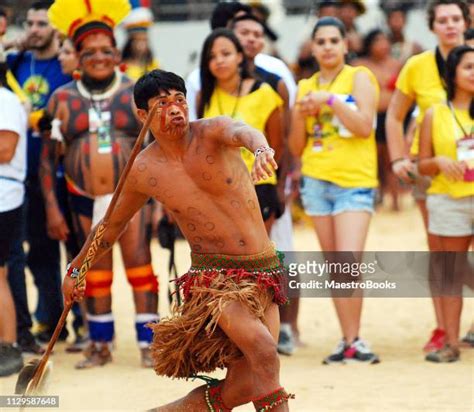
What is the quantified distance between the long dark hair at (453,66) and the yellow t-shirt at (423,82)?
0.29 feet

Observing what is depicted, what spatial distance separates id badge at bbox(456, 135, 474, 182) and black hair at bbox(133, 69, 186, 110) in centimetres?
261

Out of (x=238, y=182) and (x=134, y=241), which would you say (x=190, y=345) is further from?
(x=134, y=241)

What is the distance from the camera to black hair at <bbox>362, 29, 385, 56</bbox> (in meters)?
14.5

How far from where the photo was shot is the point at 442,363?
7.82 meters

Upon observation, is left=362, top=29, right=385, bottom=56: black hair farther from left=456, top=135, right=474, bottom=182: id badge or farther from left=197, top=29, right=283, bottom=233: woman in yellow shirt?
left=456, top=135, right=474, bottom=182: id badge

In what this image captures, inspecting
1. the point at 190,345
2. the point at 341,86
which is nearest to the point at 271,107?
the point at 341,86

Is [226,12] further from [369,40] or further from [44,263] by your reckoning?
[369,40]

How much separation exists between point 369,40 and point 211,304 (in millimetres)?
9314

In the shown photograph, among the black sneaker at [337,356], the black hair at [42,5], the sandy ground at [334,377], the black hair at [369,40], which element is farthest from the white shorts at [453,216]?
the black hair at [369,40]

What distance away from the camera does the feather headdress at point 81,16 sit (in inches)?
318

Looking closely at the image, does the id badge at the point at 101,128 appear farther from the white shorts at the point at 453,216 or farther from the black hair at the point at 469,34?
the black hair at the point at 469,34

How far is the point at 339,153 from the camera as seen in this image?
805cm

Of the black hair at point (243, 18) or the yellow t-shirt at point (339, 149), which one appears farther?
the black hair at point (243, 18)

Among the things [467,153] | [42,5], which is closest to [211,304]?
[467,153]
